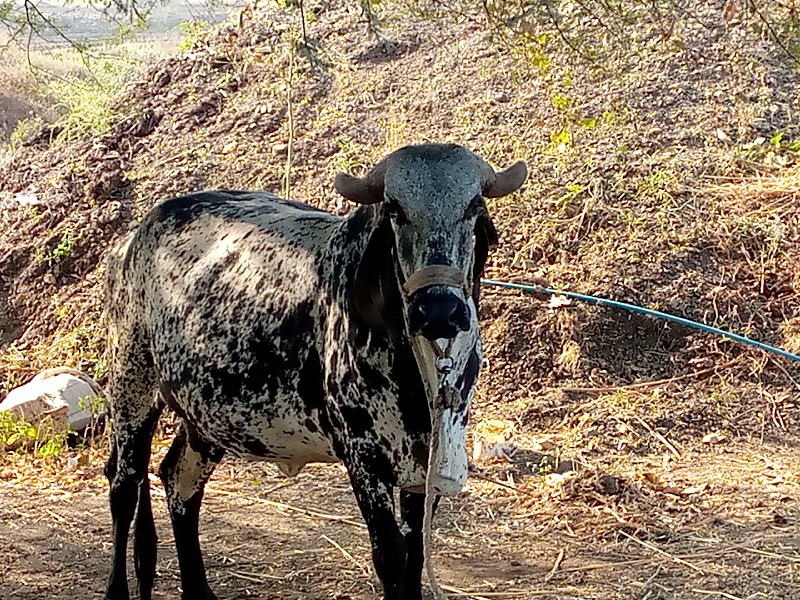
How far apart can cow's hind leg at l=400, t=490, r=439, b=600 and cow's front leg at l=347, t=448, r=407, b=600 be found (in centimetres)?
5

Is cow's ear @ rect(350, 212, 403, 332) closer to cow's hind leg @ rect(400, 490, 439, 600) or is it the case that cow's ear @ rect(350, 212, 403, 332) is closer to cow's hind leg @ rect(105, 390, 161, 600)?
cow's hind leg @ rect(400, 490, 439, 600)

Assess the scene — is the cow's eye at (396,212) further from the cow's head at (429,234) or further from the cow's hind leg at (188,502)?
the cow's hind leg at (188,502)

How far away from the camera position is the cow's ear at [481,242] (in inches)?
140

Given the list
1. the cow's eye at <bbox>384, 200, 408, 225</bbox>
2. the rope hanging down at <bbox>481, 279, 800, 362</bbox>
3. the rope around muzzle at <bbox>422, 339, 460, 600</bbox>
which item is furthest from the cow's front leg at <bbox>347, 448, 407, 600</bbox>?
the rope hanging down at <bbox>481, 279, 800, 362</bbox>

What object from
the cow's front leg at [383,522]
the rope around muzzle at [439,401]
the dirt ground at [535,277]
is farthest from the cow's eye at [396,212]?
the dirt ground at [535,277]

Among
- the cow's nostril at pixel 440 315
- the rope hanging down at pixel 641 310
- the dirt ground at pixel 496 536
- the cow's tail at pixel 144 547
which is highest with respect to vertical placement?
the cow's nostril at pixel 440 315

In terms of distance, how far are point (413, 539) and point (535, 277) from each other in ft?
15.1

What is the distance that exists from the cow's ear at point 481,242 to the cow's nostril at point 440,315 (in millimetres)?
453

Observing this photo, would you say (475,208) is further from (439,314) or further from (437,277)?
(439,314)

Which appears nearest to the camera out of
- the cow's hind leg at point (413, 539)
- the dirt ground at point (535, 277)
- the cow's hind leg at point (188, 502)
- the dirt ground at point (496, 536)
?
the cow's hind leg at point (413, 539)

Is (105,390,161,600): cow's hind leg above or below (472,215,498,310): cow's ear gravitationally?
below

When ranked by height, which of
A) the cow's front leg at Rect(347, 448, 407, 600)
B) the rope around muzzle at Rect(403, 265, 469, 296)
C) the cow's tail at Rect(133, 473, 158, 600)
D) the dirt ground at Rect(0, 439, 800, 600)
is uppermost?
the rope around muzzle at Rect(403, 265, 469, 296)

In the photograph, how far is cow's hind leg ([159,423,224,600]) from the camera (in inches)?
186

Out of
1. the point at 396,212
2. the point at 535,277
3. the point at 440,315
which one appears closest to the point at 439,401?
the point at 440,315
